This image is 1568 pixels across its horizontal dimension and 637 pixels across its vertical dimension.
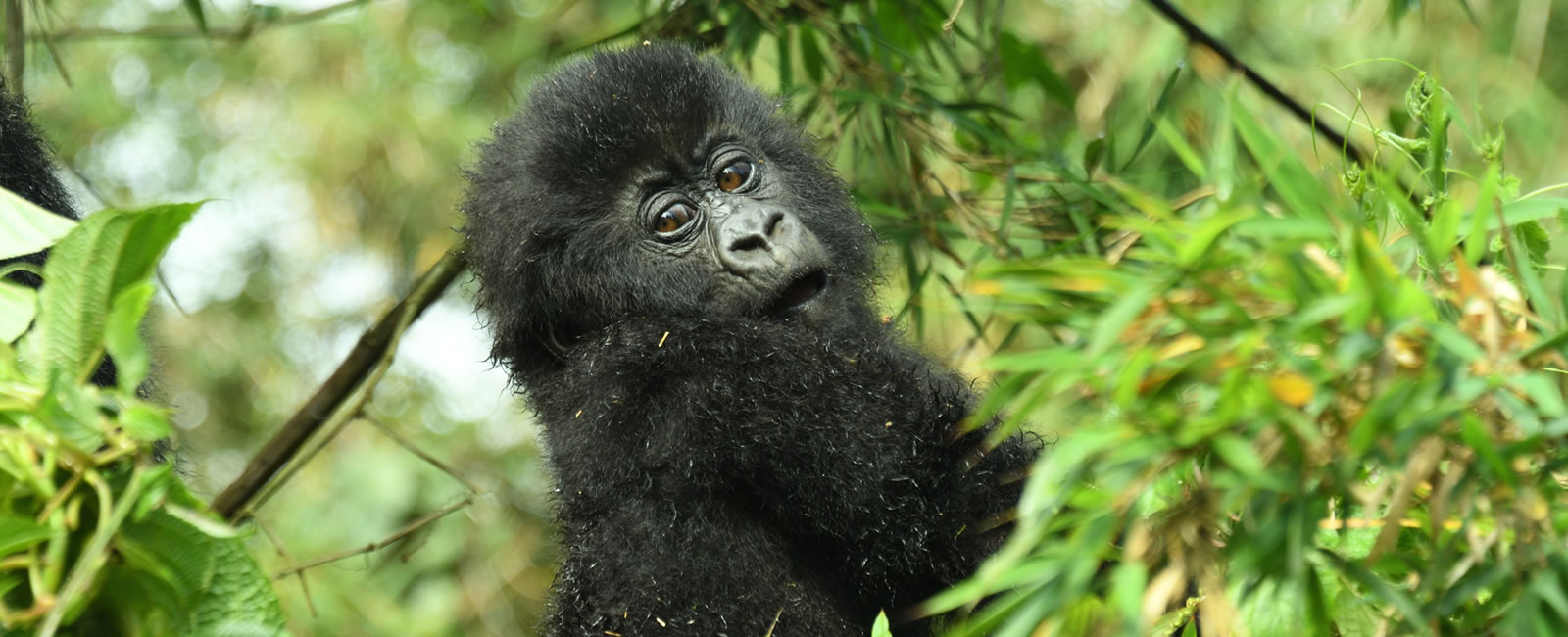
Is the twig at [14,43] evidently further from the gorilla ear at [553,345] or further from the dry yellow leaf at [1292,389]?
the dry yellow leaf at [1292,389]

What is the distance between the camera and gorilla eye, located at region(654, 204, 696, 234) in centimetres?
304

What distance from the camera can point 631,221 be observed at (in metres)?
3.03

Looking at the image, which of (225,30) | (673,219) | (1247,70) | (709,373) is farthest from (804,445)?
(225,30)

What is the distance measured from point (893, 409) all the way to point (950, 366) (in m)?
0.66

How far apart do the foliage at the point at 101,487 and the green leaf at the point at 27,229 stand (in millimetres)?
108

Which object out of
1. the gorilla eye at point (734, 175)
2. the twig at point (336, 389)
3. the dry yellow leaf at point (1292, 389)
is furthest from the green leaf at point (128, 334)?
the twig at point (336, 389)

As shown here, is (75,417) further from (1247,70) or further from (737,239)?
(1247,70)

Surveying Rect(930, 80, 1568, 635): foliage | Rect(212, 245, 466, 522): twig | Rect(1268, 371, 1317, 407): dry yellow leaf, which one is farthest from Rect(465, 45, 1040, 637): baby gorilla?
Rect(1268, 371, 1317, 407): dry yellow leaf

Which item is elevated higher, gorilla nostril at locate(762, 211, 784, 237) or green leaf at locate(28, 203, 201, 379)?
green leaf at locate(28, 203, 201, 379)

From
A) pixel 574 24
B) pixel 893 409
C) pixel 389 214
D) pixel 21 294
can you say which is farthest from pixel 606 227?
pixel 389 214

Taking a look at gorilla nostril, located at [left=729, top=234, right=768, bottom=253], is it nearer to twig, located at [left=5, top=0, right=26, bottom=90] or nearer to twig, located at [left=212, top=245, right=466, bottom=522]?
twig, located at [left=212, top=245, right=466, bottom=522]

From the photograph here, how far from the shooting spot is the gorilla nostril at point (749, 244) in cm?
293

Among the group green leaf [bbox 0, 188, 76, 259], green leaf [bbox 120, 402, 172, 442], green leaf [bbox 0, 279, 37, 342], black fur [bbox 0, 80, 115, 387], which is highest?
green leaf [bbox 0, 188, 76, 259]

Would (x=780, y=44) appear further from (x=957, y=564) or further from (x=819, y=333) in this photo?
(x=957, y=564)
